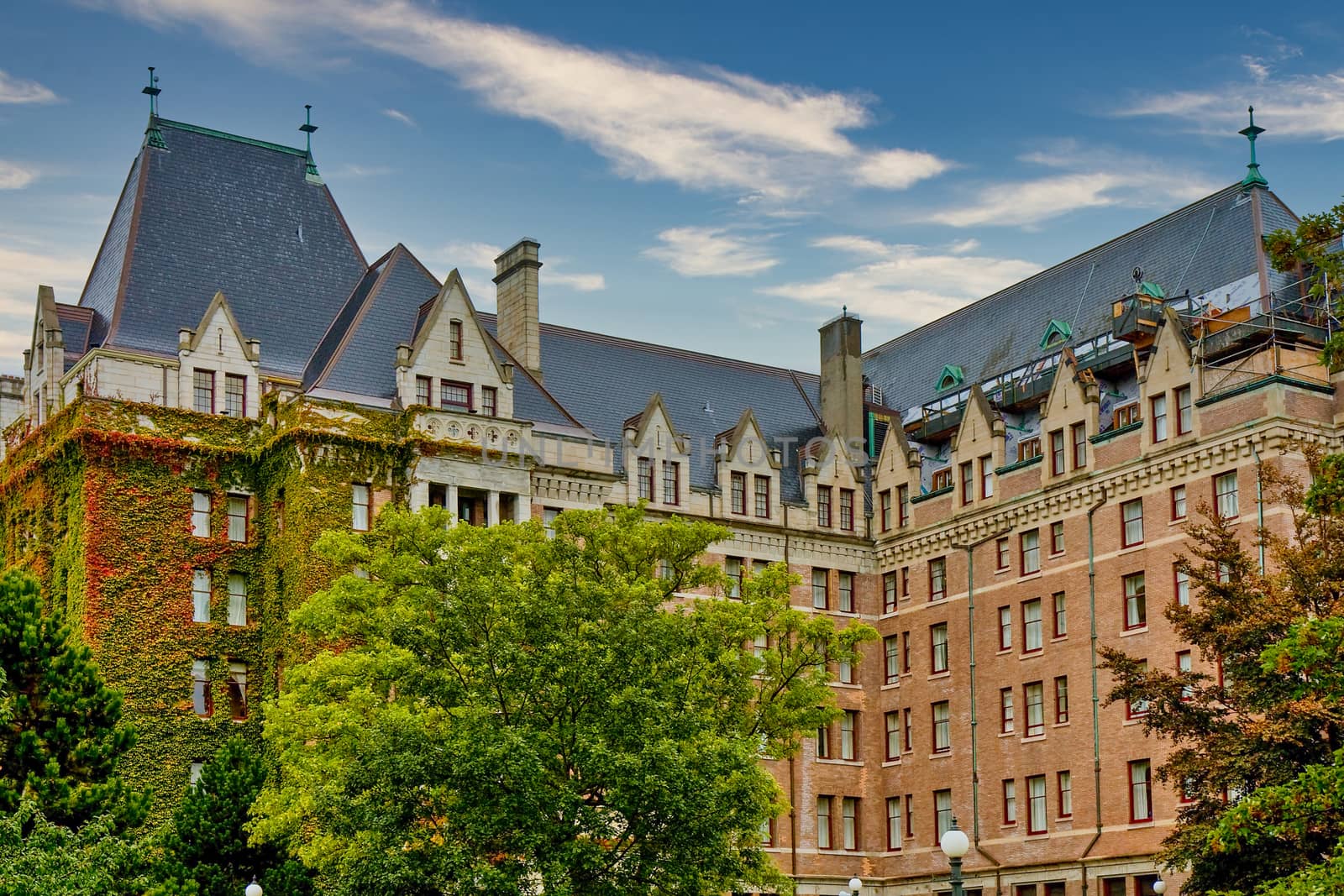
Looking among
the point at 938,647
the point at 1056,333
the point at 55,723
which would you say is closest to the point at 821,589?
the point at 938,647

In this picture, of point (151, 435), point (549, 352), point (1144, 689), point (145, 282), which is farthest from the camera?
point (549, 352)

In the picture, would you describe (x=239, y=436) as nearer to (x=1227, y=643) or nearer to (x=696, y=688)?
(x=696, y=688)

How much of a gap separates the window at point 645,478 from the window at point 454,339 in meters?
8.63

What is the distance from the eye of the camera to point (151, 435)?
200 ft

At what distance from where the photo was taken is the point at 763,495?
73688mm

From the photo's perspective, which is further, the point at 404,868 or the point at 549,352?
the point at 549,352

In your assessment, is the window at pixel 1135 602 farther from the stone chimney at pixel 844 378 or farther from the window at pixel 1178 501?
the stone chimney at pixel 844 378

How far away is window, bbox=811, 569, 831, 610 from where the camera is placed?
73625 mm

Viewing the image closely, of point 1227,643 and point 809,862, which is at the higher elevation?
point 1227,643

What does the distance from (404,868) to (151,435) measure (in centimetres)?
2354

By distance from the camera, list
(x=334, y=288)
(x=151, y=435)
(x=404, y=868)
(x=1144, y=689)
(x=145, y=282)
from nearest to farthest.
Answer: (x=404, y=868)
(x=1144, y=689)
(x=151, y=435)
(x=145, y=282)
(x=334, y=288)

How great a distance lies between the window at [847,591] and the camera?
74250 mm

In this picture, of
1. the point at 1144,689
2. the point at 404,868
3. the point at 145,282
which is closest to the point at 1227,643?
the point at 1144,689

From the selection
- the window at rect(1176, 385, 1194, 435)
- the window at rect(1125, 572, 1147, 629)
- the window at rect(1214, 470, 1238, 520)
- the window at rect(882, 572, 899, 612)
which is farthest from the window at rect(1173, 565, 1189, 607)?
the window at rect(882, 572, 899, 612)
